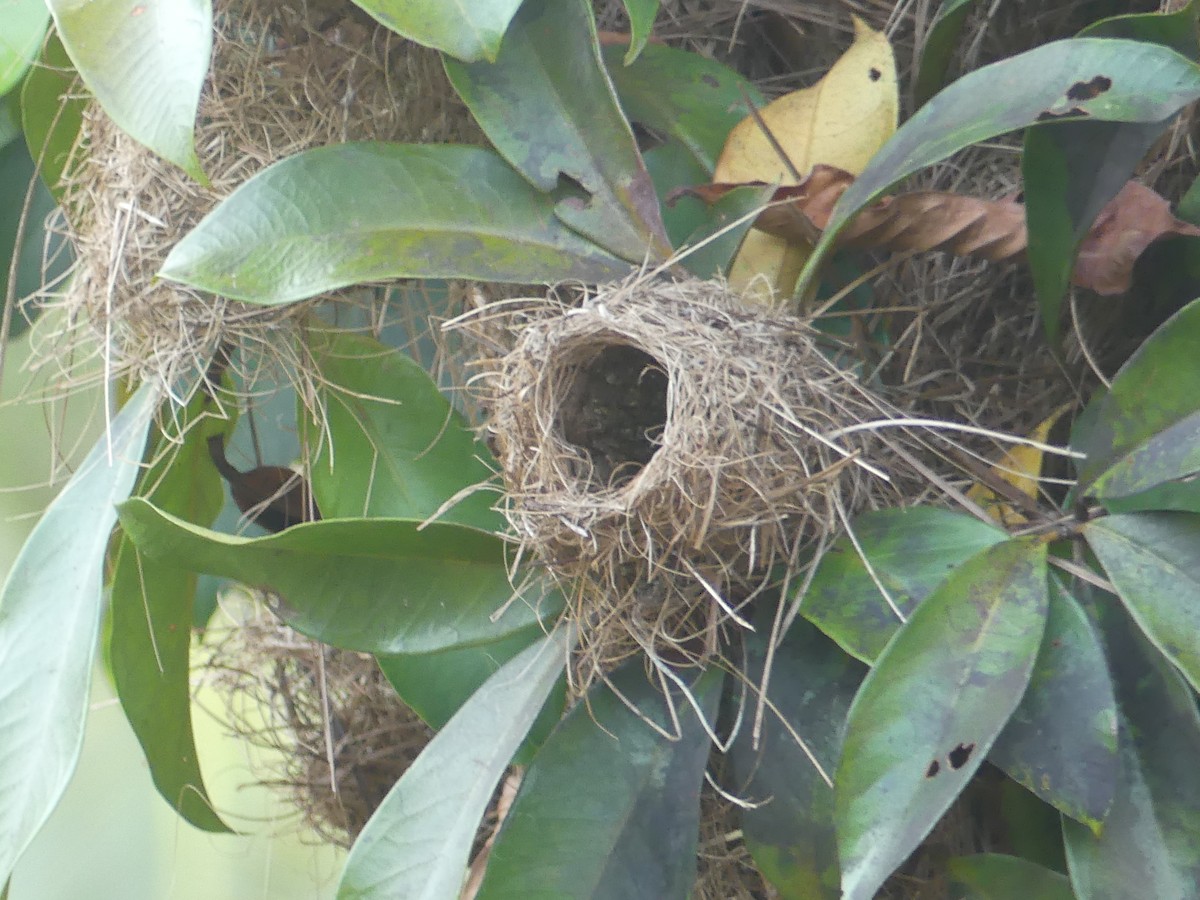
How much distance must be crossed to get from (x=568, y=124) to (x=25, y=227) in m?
0.51

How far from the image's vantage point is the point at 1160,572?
53cm

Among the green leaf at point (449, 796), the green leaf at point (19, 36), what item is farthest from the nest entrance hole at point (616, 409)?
the green leaf at point (19, 36)

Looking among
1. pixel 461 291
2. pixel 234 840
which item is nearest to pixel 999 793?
pixel 461 291

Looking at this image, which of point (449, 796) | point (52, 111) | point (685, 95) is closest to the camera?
point (449, 796)

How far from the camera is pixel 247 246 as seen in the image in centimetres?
61

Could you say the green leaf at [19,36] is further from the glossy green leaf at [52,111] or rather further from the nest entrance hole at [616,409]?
the nest entrance hole at [616,409]

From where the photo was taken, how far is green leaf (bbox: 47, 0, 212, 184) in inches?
21.6

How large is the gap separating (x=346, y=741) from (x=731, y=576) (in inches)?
20.4

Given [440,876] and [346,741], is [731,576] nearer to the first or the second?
[440,876]

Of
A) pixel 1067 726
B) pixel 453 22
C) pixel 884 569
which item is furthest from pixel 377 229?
pixel 1067 726

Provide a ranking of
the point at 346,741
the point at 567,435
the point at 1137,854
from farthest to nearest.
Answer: the point at 346,741 → the point at 567,435 → the point at 1137,854

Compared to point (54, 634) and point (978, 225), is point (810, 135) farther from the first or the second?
point (54, 634)

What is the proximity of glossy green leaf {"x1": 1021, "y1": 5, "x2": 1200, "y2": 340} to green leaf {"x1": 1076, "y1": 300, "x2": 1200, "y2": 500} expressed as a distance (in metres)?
0.07

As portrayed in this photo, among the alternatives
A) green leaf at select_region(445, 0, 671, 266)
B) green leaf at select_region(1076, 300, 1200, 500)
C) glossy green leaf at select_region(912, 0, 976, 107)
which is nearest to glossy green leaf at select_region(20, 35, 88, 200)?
green leaf at select_region(445, 0, 671, 266)
